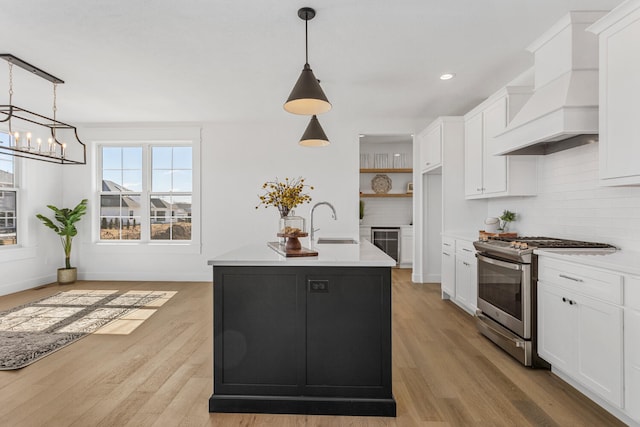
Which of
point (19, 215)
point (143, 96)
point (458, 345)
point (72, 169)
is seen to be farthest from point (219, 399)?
point (72, 169)

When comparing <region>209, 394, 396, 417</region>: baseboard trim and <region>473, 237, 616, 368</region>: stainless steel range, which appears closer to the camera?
<region>209, 394, 396, 417</region>: baseboard trim

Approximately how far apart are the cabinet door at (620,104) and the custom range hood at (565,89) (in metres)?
0.21

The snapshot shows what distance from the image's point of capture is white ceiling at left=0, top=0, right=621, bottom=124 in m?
2.67

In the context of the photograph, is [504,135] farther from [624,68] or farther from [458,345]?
[458,345]

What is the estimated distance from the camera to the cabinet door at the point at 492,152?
3715mm

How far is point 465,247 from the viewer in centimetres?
412

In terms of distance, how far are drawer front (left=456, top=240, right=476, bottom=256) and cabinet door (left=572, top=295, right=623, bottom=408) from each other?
163 cm

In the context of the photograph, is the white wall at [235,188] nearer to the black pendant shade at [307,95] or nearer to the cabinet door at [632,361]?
the black pendant shade at [307,95]

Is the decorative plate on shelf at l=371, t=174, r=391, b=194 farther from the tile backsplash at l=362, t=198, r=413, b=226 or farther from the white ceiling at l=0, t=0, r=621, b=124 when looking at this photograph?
the white ceiling at l=0, t=0, r=621, b=124

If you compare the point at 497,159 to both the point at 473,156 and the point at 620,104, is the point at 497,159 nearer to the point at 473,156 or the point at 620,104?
the point at 473,156

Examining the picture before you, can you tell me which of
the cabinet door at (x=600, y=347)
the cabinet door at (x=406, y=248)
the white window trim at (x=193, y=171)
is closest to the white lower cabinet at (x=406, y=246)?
the cabinet door at (x=406, y=248)

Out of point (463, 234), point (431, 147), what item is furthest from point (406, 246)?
point (463, 234)

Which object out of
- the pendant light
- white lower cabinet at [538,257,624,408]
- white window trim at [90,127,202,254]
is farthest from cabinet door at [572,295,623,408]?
white window trim at [90,127,202,254]

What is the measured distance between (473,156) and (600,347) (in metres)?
2.74
